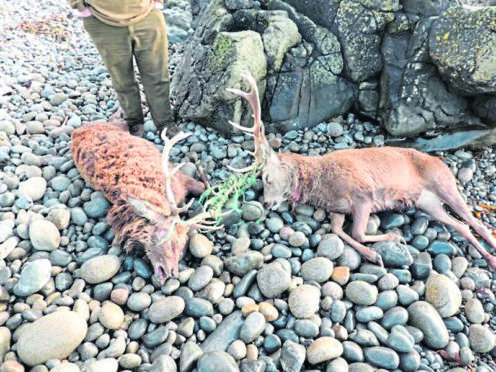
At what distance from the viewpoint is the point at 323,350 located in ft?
10.8

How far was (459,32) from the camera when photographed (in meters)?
4.91

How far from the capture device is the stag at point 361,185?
446 centimetres

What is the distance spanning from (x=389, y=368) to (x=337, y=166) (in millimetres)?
2201

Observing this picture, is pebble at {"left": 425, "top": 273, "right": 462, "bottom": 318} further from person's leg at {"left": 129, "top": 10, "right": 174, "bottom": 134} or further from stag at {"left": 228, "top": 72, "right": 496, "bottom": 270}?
person's leg at {"left": 129, "top": 10, "right": 174, "bottom": 134}

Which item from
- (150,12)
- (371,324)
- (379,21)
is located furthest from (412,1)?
(371,324)

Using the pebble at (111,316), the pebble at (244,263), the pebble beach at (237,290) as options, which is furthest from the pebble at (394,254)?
the pebble at (111,316)

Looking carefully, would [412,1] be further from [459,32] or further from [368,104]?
[368,104]

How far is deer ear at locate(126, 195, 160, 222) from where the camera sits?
3904mm

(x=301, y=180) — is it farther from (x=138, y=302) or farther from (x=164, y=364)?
(x=164, y=364)

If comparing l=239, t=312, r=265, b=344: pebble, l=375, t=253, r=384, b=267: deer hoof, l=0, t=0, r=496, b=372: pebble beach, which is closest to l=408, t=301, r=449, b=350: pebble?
l=0, t=0, r=496, b=372: pebble beach

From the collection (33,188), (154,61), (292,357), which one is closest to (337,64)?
(154,61)

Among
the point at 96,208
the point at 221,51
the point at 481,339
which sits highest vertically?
the point at 221,51

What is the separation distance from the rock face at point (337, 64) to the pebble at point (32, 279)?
9.51 feet

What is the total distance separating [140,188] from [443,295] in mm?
3200
